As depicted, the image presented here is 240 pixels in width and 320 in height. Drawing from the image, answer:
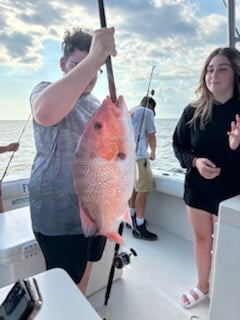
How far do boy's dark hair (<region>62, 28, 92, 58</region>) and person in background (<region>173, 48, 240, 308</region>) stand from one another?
83cm

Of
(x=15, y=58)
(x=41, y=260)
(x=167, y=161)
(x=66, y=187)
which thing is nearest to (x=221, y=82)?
(x=66, y=187)

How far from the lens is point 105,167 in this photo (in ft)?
1.74

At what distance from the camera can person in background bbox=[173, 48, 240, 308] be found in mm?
1352

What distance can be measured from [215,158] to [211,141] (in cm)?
8

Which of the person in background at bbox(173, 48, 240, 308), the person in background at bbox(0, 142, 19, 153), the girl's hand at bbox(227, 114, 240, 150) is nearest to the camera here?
the girl's hand at bbox(227, 114, 240, 150)

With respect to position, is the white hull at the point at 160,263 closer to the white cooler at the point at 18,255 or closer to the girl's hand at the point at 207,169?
the white cooler at the point at 18,255

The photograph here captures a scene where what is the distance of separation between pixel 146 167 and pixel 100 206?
2007 mm

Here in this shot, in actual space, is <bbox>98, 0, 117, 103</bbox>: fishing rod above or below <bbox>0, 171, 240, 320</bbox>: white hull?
above

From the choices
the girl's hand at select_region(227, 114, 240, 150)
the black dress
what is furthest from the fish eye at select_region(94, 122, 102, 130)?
the black dress

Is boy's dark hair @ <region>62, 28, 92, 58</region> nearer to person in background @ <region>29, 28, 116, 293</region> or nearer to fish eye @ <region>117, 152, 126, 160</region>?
person in background @ <region>29, 28, 116, 293</region>

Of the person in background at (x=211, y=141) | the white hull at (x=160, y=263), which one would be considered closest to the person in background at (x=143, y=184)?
the white hull at (x=160, y=263)

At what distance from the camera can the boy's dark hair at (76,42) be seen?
2.19ft

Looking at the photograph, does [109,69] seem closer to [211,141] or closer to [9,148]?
[211,141]

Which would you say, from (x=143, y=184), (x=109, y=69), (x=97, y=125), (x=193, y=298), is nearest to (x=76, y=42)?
(x=109, y=69)
